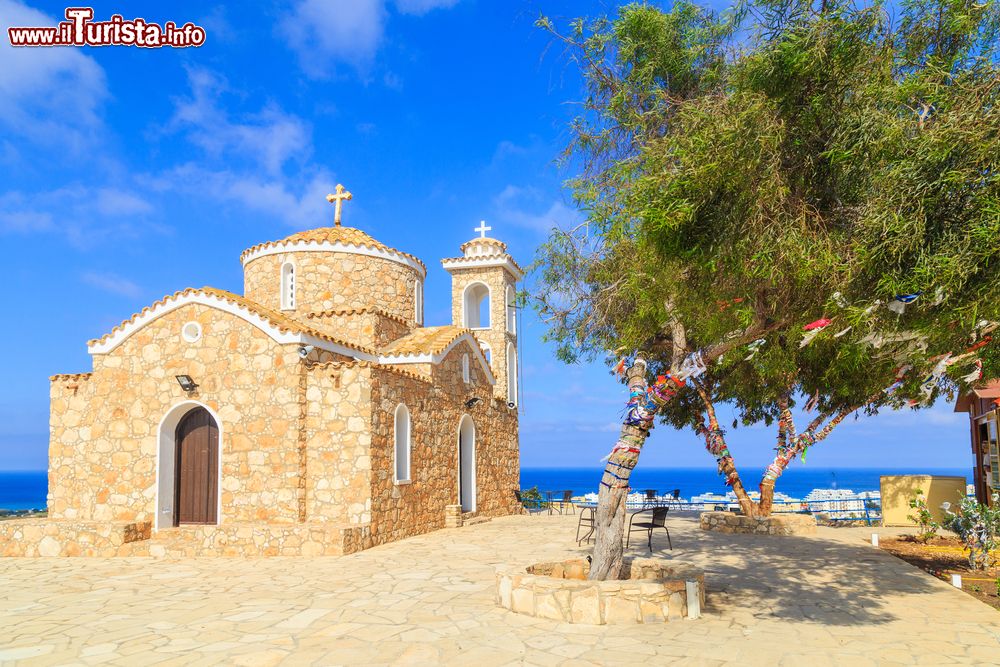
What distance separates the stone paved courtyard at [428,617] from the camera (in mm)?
6785

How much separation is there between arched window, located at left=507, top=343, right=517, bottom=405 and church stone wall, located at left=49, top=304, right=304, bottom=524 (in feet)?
32.6

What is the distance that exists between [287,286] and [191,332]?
4521 mm

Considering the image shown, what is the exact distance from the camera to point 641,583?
802 centimetres

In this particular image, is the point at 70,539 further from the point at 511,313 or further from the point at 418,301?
the point at 511,313

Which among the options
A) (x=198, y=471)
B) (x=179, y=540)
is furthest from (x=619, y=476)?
(x=198, y=471)

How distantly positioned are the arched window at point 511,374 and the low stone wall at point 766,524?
8.22 m

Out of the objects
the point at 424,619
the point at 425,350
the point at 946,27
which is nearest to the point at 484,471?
the point at 425,350

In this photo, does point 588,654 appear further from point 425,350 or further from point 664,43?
point 425,350

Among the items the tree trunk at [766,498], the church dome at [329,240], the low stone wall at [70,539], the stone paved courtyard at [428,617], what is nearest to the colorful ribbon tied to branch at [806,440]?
the tree trunk at [766,498]

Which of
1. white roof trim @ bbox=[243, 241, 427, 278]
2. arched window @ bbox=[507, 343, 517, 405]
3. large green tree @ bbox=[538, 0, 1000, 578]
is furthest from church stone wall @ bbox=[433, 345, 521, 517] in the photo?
large green tree @ bbox=[538, 0, 1000, 578]

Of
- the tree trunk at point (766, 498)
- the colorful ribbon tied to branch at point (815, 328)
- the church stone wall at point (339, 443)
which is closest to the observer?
the colorful ribbon tied to branch at point (815, 328)

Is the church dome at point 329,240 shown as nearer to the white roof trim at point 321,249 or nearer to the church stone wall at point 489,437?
the white roof trim at point 321,249

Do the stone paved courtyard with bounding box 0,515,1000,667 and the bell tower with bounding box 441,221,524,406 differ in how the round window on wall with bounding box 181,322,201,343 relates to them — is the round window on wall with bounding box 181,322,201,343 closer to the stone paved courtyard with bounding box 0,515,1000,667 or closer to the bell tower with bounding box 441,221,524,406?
the stone paved courtyard with bounding box 0,515,1000,667

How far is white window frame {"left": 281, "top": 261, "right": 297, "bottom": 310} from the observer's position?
63.4 ft
